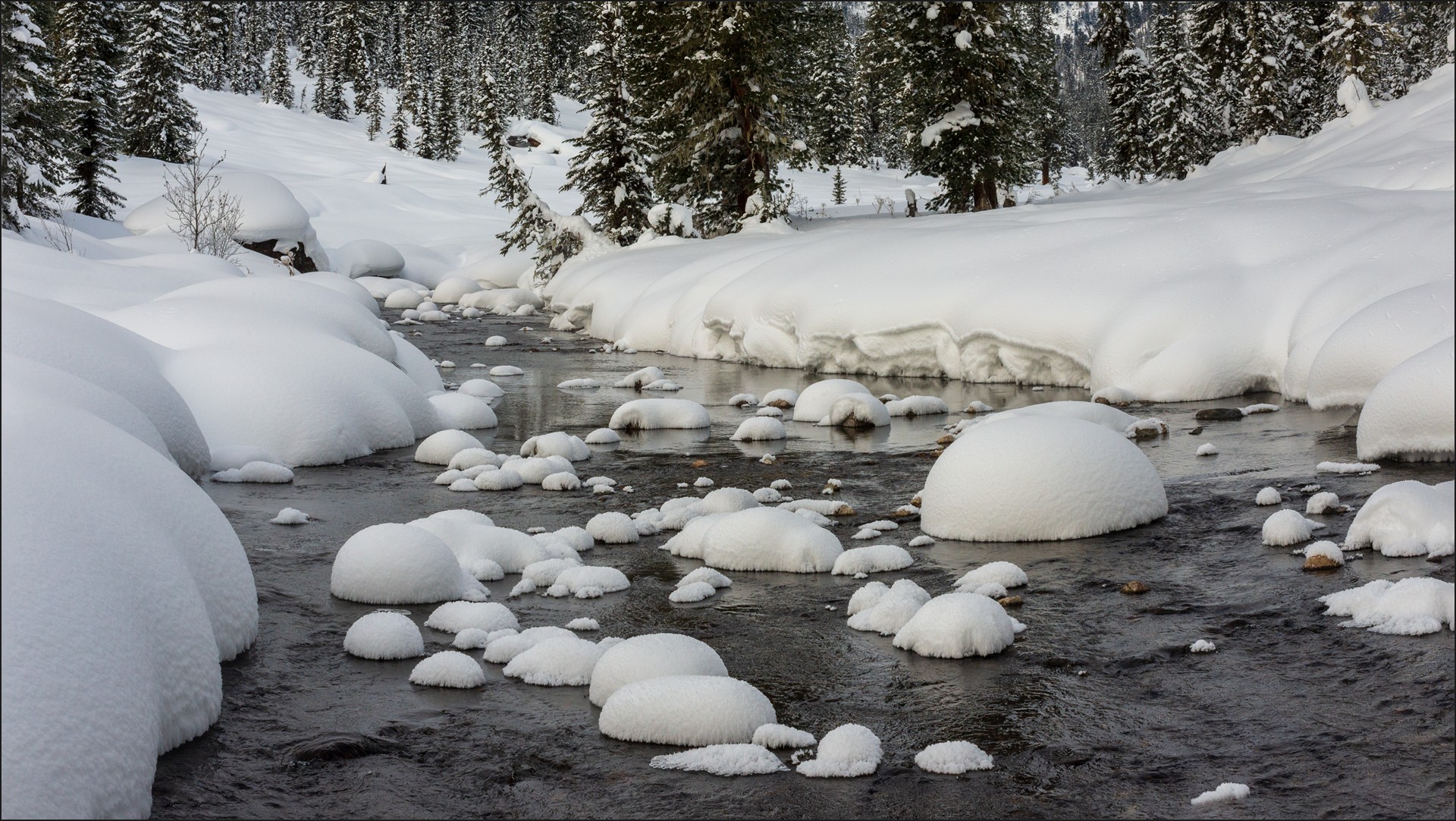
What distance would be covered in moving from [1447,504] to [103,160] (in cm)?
3784

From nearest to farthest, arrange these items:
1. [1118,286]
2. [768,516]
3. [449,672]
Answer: [449,672] < [768,516] < [1118,286]

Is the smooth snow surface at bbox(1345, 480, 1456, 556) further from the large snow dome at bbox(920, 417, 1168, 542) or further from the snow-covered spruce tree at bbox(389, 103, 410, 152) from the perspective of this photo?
the snow-covered spruce tree at bbox(389, 103, 410, 152)

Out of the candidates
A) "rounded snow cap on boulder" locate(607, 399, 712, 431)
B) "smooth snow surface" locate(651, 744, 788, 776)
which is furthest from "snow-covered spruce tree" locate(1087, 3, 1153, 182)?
"smooth snow surface" locate(651, 744, 788, 776)

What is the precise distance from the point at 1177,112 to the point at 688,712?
3998 cm

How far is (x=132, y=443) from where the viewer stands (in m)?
4.83

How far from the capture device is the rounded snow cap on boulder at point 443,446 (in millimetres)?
10695

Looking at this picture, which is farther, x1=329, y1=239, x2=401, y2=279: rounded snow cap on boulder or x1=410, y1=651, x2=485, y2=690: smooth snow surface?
x1=329, y1=239, x2=401, y2=279: rounded snow cap on boulder

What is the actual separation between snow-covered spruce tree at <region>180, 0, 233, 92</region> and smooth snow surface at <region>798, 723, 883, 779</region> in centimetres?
7562

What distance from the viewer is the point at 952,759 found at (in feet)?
13.8

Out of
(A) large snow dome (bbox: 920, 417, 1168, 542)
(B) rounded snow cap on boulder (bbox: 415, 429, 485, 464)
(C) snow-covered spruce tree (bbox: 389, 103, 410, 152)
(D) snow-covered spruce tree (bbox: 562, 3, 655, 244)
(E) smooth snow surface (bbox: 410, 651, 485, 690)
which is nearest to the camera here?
(E) smooth snow surface (bbox: 410, 651, 485, 690)

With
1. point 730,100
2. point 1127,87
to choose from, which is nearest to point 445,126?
point 1127,87

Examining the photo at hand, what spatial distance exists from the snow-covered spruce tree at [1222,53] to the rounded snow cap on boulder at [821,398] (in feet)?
102

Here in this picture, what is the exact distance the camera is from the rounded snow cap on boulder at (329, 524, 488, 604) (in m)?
6.42

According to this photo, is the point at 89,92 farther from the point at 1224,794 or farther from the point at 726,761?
the point at 1224,794
